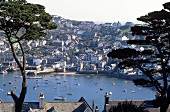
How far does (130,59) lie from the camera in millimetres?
9367

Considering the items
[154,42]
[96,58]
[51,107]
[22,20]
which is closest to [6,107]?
[51,107]

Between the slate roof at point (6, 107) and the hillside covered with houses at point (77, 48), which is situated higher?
the slate roof at point (6, 107)

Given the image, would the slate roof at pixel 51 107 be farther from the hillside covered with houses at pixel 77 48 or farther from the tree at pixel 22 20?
the hillside covered with houses at pixel 77 48

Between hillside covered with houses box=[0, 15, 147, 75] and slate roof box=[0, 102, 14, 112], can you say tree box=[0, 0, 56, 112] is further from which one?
hillside covered with houses box=[0, 15, 147, 75]

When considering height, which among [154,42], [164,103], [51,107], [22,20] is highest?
[22,20]

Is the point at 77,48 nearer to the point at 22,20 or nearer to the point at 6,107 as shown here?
the point at 6,107

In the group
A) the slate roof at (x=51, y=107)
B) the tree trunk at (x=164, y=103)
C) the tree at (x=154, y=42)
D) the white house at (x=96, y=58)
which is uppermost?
the tree at (x=154, y=42)

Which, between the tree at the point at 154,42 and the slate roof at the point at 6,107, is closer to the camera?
the tree at the point at 154,42

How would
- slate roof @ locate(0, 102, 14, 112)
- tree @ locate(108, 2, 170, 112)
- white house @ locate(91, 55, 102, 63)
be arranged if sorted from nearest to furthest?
tree @ locate(108, 2, 170, 112) → slate roof @ locate(0, 102, 14, 112) → white house @ locate(91, 55, 102, 63)

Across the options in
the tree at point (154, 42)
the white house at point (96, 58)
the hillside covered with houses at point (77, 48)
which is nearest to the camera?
the tree at point (154, 42)

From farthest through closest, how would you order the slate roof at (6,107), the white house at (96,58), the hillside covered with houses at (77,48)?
Result: the white house at (96,58) → the hillside covered with houses at (77,48) → the slate roof at (6,107)

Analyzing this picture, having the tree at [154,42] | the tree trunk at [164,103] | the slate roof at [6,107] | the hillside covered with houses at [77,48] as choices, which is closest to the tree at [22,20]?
the tree at [154,42]

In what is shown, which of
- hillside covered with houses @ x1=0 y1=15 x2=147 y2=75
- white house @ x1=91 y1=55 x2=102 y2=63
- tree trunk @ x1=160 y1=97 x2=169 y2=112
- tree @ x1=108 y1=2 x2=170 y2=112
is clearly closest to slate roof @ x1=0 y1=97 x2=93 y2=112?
tree @ x1=108 y1=2 x2=170 y2=112

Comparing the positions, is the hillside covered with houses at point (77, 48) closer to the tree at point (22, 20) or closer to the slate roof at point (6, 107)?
the slate roof at point (6, 107)
